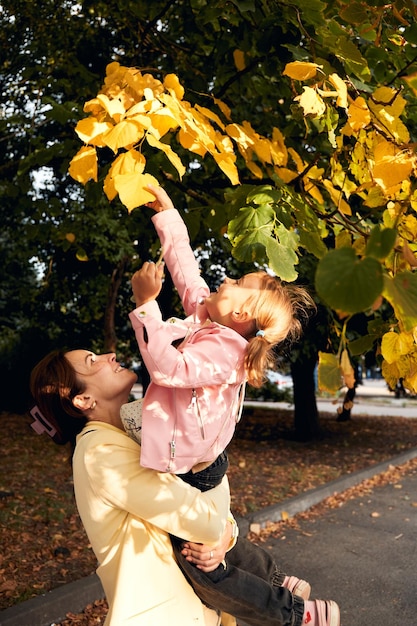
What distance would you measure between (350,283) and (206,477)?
4.05 feet

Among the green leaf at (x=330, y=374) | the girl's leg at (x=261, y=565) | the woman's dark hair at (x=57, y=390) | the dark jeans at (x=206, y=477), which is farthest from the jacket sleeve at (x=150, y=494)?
the green leaf at (x=330, y=374)

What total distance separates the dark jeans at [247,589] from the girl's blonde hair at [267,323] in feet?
2.05

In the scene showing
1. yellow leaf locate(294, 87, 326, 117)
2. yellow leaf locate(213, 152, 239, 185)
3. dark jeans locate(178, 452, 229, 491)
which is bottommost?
dark jeans locate(178, 452, 229, 491)

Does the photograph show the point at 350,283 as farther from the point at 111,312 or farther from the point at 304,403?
the point at 304,403

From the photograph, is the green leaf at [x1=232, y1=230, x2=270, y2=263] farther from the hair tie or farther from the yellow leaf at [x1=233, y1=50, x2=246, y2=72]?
the yellow leaf at [x1=233, y1=50, x2=246, y2=72]

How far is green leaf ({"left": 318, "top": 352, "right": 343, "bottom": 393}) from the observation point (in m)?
1.75

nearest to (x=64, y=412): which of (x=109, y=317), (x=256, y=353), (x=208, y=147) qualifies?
(x=256, y=353)

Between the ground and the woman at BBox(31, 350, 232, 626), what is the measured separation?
3.99 ft

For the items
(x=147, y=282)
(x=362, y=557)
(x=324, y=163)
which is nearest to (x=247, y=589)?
(x=147, y=282)

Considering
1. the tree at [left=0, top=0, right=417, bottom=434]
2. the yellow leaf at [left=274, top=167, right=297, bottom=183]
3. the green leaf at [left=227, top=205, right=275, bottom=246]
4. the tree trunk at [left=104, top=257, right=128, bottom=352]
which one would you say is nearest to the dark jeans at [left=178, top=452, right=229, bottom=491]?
the tree at [left=0, top=0, right=417, bottom=434]

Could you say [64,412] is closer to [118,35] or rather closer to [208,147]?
[208,147]

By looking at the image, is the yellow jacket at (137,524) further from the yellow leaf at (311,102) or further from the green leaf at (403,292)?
the yellow leaf at (311,102)

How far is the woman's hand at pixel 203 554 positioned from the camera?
1.92 metres

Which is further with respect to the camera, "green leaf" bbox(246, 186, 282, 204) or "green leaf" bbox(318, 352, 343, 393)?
"green leaf" bbox(246, 186, 282, 204)
